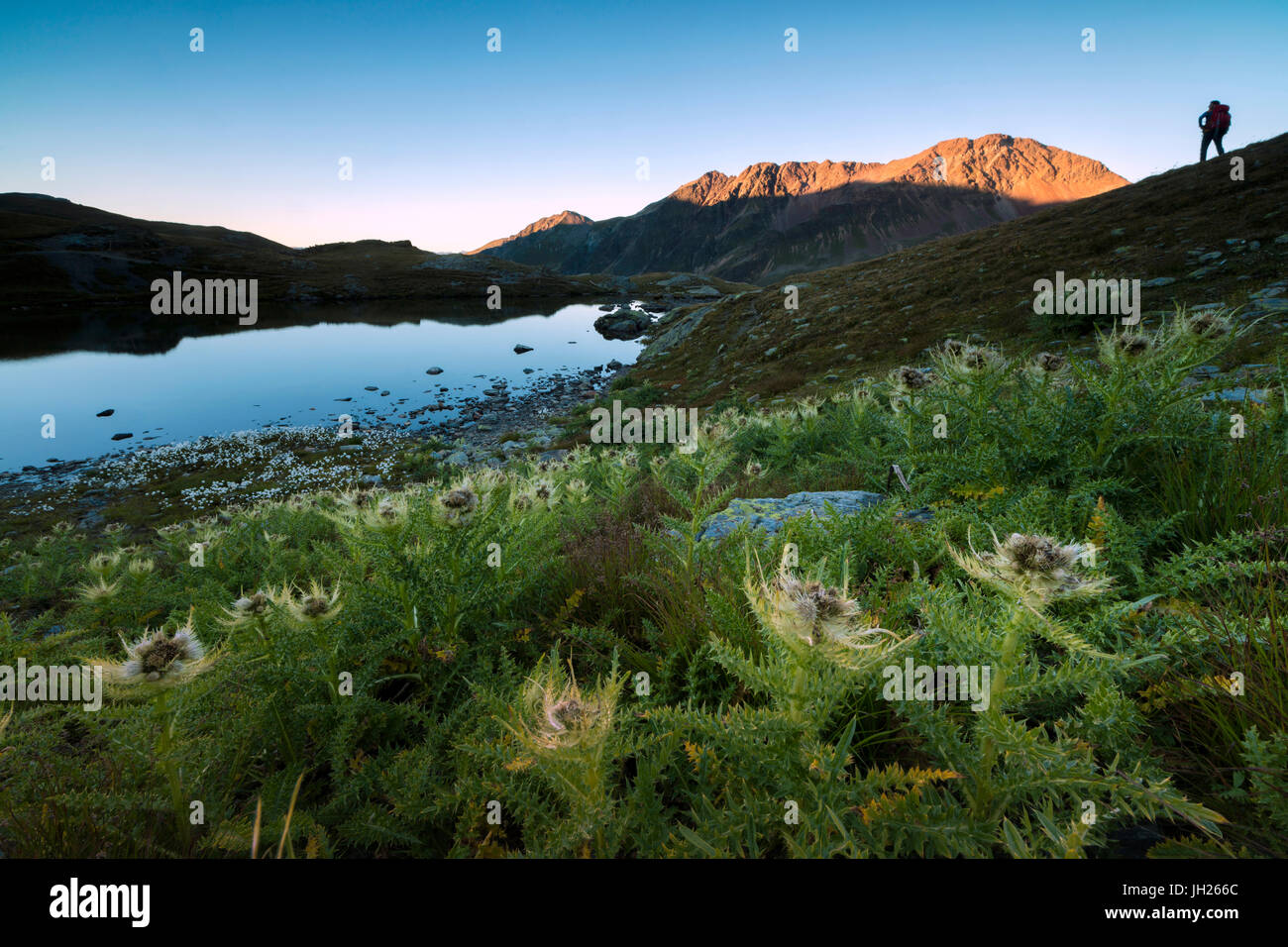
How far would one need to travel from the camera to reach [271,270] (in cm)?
9631

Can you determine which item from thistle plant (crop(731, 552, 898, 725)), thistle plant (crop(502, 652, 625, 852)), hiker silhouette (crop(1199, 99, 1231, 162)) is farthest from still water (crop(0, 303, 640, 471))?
hiker silhouette (crop(1199, 99, 1231, 162))

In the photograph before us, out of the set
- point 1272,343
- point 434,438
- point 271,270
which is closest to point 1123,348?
point 1272,343

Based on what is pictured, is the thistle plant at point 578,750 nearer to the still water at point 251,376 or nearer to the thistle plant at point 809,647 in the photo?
the thistle plant at point 809,647

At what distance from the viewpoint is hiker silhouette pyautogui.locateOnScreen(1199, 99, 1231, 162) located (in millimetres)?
24500

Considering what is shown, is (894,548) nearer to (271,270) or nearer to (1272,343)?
(1272,343)

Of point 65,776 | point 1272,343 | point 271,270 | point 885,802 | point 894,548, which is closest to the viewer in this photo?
point 885,802

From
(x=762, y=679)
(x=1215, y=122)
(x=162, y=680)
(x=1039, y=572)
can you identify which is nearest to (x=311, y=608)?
(x=162, y=680)

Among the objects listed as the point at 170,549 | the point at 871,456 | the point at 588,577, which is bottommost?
the point at 170,549

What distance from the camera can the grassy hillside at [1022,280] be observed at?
586 inches

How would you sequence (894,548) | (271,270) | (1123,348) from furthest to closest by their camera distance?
(271,270) < (1123,348) < (894,548)

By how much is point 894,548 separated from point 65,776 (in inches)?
158

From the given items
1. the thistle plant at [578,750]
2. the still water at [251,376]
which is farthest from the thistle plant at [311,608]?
the still water at [251,376]

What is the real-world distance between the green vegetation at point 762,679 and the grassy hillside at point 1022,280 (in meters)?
9.09

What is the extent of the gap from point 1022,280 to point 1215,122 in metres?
16.8
